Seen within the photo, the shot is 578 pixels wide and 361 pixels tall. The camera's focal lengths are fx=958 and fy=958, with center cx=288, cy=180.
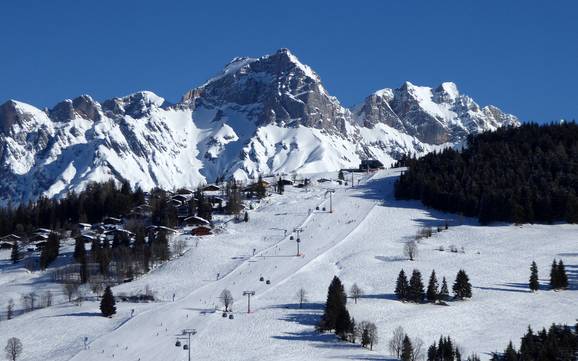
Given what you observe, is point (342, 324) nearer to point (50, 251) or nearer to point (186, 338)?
point (186, 338)

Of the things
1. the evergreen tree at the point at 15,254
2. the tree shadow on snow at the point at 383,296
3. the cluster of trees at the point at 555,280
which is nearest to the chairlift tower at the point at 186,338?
the tree shadow on snow at the point at 383,296

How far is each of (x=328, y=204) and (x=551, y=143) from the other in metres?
46.0

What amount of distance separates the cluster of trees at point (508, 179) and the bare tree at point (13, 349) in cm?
8553

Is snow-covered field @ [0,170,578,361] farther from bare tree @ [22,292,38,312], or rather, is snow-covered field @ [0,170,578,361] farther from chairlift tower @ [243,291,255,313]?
bare tree @ [22,292,38,312]

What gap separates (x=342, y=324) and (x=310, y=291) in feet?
68.2

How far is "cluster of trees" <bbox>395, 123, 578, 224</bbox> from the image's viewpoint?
15438 centimetres

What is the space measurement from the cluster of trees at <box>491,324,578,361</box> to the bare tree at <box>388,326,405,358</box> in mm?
8893

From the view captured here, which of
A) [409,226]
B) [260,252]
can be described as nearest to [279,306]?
[260,252]

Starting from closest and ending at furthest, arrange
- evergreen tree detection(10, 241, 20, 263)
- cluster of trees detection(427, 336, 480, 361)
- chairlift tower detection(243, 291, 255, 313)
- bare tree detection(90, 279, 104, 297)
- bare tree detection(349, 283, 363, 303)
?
1. cluster of trees detection(427, 336, 480, 361)
2. bare tree detection(349, 283, 363, 303)
3. chairlift tower detection(243, 291, 255, 313)
4. bare tree detection(90, 279, 104, 297)
5. evergreen tree detection(10, 241, 20, 263)

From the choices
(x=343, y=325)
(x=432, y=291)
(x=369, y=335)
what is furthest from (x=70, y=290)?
(x=369, y=335)

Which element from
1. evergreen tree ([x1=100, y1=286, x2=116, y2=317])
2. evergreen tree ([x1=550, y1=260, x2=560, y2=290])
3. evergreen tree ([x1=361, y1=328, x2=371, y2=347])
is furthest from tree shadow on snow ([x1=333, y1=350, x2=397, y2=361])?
evergreen tree ([x1=550, y1=260, x2=560, y2=290])

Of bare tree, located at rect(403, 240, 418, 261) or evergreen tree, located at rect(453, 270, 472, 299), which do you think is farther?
bare tree, located at rect(403, 240, 418, 261)

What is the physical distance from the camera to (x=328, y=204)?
176m

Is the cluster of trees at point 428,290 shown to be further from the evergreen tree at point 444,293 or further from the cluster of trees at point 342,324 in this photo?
the cluster of trees at point 342,324
